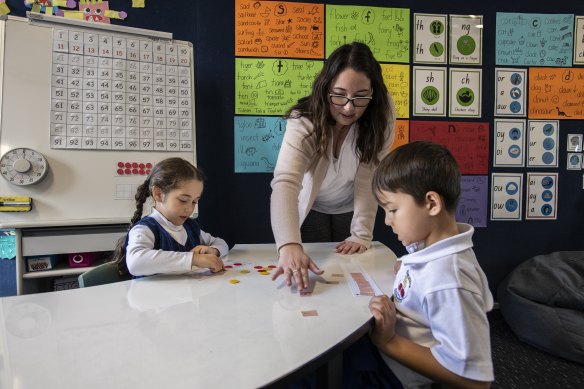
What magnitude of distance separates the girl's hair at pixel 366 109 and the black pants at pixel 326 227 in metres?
Result: 0.33

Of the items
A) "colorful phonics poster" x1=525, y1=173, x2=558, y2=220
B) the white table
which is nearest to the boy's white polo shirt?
the white table

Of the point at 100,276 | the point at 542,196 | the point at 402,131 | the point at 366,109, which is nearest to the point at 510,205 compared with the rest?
the point at 542,196

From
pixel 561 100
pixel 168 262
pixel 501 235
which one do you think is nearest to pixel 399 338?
pixel 168 262

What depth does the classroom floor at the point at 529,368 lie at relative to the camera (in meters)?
1.65

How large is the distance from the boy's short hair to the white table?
29 centimetres

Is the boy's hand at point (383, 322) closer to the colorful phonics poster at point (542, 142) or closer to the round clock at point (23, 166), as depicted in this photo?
the round clock at point (23, 166)

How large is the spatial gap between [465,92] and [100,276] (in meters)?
2.44

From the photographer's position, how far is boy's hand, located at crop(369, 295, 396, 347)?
29.9 inches

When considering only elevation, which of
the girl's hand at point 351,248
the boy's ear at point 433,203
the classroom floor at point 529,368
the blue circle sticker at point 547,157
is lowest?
the classroom floor at point 529,368

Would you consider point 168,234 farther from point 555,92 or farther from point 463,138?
point 555,92

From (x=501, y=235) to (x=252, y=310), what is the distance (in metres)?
2.38

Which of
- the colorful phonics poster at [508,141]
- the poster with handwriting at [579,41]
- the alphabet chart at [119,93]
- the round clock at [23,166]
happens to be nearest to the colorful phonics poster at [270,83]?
the alphabet chart at [119,93]

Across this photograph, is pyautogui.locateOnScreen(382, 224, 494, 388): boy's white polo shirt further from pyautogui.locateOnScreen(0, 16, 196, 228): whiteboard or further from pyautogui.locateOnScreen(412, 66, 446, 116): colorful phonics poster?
pyautogui.locateOnScreen(412, 66, 446, 116): colorful phonics poster

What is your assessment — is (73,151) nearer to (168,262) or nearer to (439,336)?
(168,262)
